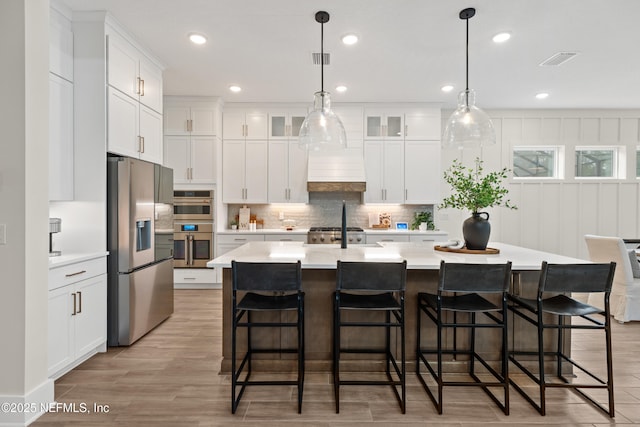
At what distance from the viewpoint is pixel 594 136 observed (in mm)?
6102

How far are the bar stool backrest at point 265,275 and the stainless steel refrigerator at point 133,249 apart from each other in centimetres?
157

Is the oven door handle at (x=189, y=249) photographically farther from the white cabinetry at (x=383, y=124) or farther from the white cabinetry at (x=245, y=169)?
the white cabinetry at (x=383, y=124)

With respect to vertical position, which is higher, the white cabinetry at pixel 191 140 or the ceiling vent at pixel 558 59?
the ceiling vent at pixel 558 59

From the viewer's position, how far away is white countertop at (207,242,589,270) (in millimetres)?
2543

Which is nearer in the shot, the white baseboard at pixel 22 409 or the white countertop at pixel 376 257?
the white baseboard at pixel 22 409

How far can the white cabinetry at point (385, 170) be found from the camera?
5.88m

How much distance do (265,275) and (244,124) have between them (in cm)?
410

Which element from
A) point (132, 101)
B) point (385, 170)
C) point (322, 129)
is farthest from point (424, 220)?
point (132, 101)

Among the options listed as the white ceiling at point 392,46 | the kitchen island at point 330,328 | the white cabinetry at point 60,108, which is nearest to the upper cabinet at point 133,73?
the white ceiling at point 392,46

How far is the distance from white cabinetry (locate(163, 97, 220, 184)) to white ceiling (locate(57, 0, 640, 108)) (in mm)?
291

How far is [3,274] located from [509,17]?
4.21m

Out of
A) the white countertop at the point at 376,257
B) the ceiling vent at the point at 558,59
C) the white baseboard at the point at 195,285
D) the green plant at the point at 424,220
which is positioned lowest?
the white baseboard at the point at 195,285

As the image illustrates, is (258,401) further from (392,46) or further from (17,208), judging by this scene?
(392,46)

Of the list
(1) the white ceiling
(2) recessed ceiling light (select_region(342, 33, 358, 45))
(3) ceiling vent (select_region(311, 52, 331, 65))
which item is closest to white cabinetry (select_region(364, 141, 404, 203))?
(1) the white ceiling
